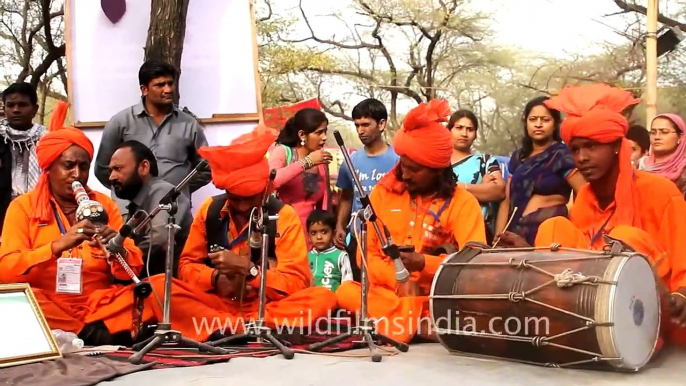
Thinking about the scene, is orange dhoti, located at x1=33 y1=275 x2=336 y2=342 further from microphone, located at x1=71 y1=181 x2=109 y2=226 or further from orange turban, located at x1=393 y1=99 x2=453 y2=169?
orange turban, located at x1=393 y1=99 x2=453 y2=169

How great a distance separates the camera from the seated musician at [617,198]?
3975 mm

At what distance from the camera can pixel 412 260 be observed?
14.1 feet

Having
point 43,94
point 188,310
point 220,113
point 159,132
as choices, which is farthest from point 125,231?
point 43,94

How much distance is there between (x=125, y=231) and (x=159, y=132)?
1854 millimetres

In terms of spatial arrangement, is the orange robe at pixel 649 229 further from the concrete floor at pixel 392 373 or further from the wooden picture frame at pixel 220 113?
the wooden picture frame at pixel 220 113

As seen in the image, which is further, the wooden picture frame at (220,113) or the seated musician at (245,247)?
the wooden picture frame at (220,113)

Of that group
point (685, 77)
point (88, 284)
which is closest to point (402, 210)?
point (88, 284)

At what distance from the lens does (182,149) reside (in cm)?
554

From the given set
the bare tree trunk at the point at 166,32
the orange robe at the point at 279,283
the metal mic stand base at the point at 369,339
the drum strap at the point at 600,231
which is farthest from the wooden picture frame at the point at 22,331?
the bare tree trunk at the point at 166,32

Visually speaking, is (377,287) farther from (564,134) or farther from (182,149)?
(182,149)

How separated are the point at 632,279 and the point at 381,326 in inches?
57.0

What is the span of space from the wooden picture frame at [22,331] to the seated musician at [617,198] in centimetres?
243

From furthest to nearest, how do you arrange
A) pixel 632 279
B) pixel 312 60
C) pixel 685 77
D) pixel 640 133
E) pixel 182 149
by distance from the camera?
pixel 312 60 < pixel 685 77 < pixel 640 133 < pixel 182 149 < pixel 632 279

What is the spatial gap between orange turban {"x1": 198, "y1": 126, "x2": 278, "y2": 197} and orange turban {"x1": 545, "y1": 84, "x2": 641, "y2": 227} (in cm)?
166
